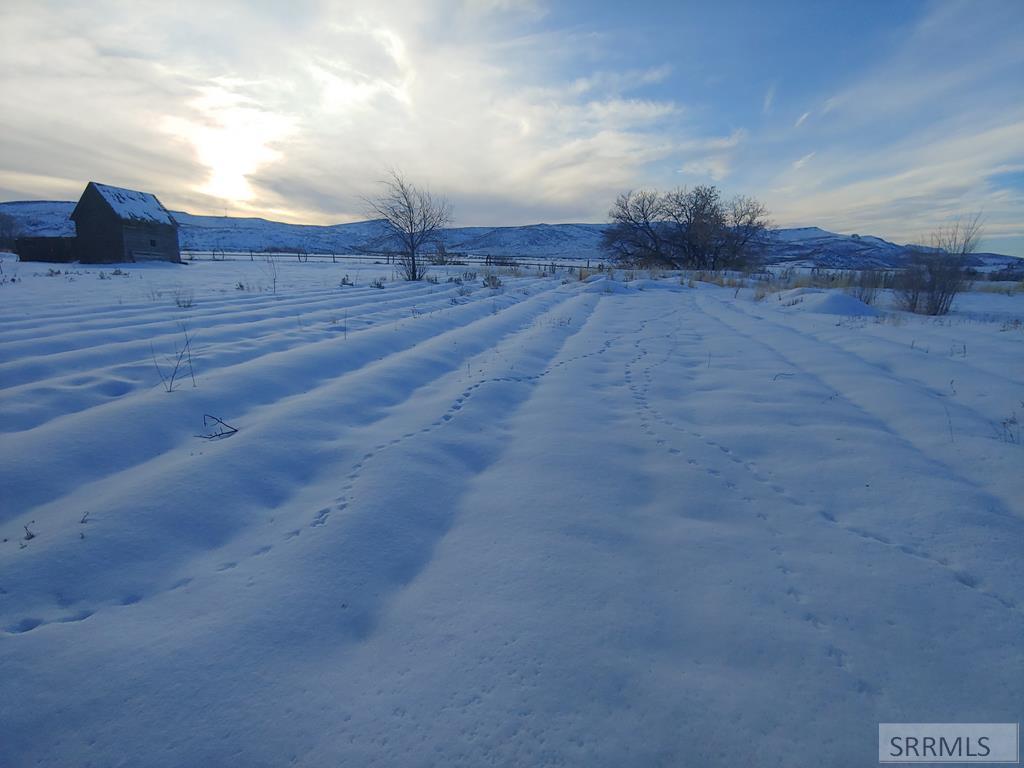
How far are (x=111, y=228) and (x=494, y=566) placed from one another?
3177cm

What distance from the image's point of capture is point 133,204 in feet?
85.3

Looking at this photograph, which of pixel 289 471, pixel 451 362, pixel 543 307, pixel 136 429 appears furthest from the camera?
pixel 543 307

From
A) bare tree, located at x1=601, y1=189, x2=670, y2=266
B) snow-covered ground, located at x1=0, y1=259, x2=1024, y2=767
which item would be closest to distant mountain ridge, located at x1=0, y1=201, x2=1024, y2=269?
bare tree, located at x1=601, y1=189, x2=670, y2=266

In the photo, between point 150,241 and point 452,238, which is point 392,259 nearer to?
point 150,241

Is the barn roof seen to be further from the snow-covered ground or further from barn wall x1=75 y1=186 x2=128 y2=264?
the snow-covered ground

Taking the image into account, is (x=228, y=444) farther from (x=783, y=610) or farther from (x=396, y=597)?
(x=783, y=610)

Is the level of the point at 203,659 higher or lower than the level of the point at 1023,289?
lower

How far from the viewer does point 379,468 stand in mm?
2914

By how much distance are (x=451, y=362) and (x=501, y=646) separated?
13.5 feet

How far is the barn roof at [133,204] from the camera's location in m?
24.5

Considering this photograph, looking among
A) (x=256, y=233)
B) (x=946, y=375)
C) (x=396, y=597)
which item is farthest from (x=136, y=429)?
(x=256, y=233)

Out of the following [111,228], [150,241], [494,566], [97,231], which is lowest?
[494,566]

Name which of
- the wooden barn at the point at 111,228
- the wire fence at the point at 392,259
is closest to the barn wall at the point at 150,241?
the wooden barn at the point at 111,228

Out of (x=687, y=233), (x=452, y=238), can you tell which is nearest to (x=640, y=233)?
(x=687, y=233)
